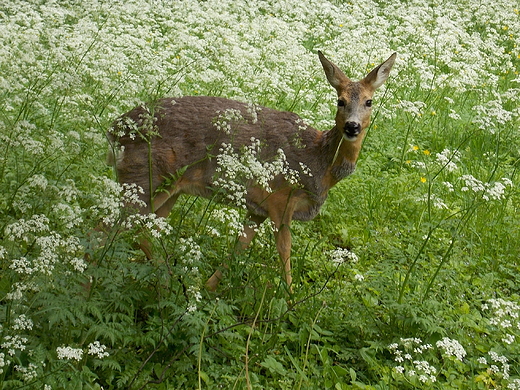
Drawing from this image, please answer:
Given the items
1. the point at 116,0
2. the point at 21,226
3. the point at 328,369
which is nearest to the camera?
the point at 21,226

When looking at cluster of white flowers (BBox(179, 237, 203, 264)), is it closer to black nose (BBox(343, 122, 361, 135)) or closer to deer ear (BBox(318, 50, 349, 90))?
black nose (BBox(343, 122, 361, 135))

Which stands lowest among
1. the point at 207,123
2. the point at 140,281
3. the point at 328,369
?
the point at 328,369

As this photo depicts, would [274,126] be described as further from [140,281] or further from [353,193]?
[140,281]

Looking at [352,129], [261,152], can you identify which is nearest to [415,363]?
[352,129]

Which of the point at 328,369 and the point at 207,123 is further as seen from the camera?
the point at 207,123

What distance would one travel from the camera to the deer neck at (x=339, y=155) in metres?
6.46

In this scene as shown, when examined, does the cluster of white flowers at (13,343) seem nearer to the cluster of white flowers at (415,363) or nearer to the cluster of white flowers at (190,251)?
the cluster of white flowers at (190,251)

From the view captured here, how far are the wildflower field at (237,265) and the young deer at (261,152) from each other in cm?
23

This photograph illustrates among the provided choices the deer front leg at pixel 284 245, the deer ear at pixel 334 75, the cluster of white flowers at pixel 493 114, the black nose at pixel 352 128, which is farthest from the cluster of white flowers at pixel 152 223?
the cluster of white flowers at pixel 493 114

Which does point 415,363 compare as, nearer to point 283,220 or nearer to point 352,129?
point 283,220

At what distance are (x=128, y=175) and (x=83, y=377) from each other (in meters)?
2.25

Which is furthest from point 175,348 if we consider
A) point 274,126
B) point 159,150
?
point 274,126

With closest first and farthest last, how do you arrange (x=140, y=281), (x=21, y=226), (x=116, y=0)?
(x=21, y=226), (x=140, y=281), (x=116, y=0)

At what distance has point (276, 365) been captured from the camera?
4.93 metres
